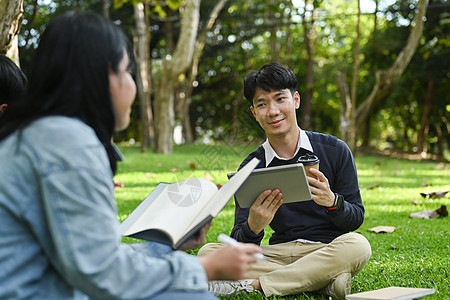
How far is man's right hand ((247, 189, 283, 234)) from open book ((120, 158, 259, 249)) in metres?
0.36

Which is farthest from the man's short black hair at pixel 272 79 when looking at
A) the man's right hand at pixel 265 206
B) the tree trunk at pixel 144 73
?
the tree trunk at pixel 144 73

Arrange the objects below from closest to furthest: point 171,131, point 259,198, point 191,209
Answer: point 191,209 → point 259,198 → point 171,131

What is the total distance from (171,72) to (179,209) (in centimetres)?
949

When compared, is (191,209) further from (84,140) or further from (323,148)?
(323,148)

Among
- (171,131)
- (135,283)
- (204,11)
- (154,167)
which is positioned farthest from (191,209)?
(204,11)

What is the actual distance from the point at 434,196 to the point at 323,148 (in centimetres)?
344

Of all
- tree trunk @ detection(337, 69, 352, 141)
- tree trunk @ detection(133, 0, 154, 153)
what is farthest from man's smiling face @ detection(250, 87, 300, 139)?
tree trunk @ detection(133, 0, 154, 153)

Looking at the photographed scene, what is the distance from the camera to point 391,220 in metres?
4.52

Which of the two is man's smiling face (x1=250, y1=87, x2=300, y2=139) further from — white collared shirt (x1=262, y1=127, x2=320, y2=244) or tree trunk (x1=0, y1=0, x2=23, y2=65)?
tree trunk (x1=0, y1=0, x2=23, y2=65)

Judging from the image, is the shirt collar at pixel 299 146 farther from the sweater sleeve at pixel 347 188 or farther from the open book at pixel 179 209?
the open book at pixel 179 209

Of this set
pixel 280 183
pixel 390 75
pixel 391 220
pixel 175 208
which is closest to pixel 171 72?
pixel 390 75

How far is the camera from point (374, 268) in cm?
302

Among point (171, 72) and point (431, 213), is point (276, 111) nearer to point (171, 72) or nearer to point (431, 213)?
point (431, 213)

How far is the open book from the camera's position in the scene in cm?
153
